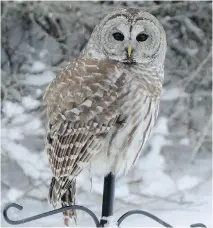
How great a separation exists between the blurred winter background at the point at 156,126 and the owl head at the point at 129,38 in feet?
2.20

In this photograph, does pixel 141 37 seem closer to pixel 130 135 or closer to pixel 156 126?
pixel 130 135

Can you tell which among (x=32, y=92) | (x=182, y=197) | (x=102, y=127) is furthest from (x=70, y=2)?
(x=102, y=127)

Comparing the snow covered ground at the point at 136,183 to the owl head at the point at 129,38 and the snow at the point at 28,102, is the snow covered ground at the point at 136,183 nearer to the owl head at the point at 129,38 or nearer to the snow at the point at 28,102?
the snow at the point at 28,102

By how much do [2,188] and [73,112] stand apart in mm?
847

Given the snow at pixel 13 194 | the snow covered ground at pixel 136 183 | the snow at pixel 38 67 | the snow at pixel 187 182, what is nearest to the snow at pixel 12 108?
the snow covered ground at pixel 136 183

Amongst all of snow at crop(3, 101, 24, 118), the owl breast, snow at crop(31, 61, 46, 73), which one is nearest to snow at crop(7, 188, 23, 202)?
snow at crop(3, 101, 24, 118)

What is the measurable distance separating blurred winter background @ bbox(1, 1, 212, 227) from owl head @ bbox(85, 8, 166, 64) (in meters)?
0.67

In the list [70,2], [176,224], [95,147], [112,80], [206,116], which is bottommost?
[176,224]

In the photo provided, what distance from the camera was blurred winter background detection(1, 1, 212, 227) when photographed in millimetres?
1540

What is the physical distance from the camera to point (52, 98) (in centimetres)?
85

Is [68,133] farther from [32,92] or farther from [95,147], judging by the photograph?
[32,92]

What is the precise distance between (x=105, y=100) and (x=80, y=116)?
49 millimetres

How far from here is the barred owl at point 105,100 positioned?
32.1 inches

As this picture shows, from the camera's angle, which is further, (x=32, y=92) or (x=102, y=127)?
(x=32, y=92)
